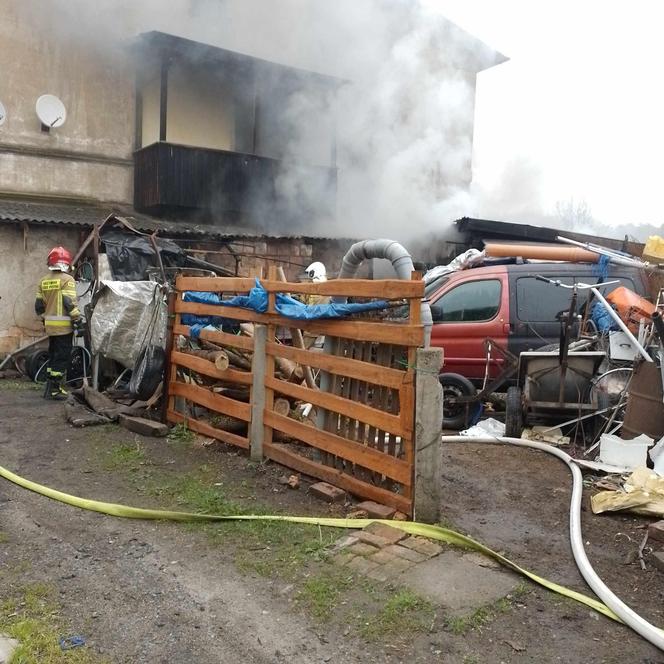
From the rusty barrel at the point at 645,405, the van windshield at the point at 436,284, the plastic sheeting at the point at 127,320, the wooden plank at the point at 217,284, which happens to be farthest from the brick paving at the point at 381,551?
the van windshield at the point at 436,284

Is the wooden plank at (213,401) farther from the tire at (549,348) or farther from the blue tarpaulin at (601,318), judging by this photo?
the blue tarpaulin at (601,318)

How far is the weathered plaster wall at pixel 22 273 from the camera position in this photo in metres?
11.6

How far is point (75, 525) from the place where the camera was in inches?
168

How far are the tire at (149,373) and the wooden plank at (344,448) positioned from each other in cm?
206

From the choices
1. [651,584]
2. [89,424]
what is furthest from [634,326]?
[89,424]

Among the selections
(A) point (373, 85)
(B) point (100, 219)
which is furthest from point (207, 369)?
(A) point (373, 85)

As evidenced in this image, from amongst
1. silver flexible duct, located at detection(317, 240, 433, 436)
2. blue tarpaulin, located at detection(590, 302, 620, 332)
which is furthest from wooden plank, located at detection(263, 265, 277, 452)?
blue tarpaulin, located at detection(590, 302, 620, 332)

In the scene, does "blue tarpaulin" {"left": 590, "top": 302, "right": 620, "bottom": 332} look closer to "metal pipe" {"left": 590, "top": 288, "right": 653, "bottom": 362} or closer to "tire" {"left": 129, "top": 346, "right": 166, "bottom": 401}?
"metal pipe" {"left": 590, "top": 288, "right": 653, "bottom": 362}

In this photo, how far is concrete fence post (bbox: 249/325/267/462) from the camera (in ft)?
18.3

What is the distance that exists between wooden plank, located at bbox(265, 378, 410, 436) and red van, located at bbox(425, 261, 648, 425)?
3173 millimetres

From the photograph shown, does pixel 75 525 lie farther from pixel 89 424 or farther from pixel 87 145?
pixel 87 145

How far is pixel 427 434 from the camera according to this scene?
413 centimetres

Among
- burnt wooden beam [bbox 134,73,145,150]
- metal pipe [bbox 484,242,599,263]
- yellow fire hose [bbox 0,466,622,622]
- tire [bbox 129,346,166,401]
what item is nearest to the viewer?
yellow fire hose [bbox 0,466,622,622]

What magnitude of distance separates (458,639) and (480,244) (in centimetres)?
1345
